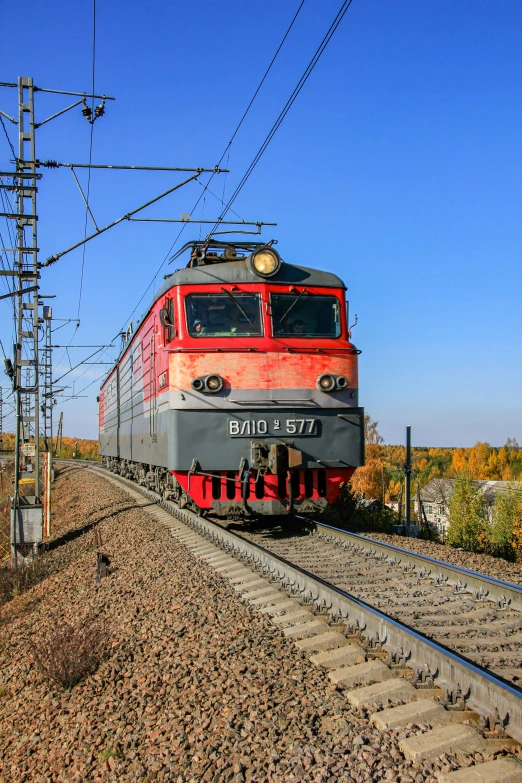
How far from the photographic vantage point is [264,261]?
1018 cm

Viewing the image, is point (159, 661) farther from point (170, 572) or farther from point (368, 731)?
point (170, 572)

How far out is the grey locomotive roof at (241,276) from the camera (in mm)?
10070

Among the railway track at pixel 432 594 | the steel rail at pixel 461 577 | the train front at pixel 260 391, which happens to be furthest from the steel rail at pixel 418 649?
the train front at pixel 260 391

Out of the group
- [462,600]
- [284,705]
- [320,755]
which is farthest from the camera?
[462,600]

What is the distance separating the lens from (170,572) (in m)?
7.98

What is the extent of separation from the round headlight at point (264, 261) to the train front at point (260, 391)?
14 mm

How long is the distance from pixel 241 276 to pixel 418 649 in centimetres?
665

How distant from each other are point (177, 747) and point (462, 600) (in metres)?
3.34

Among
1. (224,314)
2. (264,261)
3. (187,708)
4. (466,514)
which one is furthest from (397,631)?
(466,514)

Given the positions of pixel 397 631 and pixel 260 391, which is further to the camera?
pixel 260 391

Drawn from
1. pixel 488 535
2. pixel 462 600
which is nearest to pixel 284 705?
pixel 462 600

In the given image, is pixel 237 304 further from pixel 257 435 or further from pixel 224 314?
pixel 257 435

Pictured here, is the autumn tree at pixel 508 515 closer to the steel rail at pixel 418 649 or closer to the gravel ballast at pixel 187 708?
the steel rail at pixel 418 649

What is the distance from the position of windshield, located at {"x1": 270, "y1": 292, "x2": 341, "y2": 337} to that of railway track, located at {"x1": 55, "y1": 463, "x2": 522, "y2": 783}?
2908 mm
